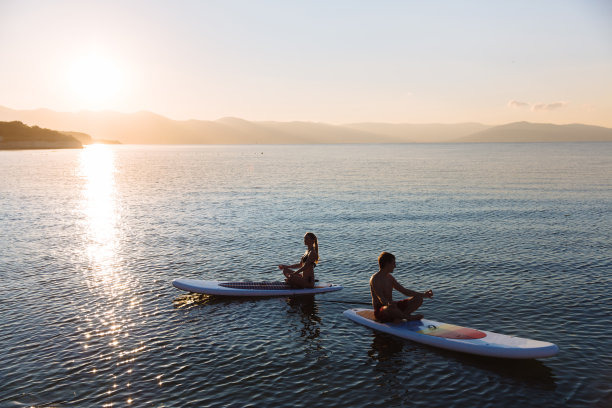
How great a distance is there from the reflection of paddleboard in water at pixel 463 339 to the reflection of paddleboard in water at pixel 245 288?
3.80 meters

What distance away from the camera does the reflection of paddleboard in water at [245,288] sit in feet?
68.3

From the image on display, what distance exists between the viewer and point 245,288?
2123 cm

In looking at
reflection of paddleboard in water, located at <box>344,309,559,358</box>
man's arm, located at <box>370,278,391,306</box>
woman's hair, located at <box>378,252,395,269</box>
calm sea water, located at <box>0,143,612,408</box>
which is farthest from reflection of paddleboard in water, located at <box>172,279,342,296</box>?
woman's hair, located at <box>378,252,395,269</box>

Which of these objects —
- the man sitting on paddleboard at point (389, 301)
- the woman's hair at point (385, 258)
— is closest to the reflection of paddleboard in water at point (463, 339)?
the man sitting on paddleboard at point (389, 301)

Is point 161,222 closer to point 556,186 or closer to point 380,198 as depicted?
point 380,198

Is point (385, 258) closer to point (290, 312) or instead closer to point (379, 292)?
point (379, 292)

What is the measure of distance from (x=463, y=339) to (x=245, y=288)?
10.2m

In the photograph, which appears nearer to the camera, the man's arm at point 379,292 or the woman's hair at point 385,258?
A: the woman's hair at point 385,258

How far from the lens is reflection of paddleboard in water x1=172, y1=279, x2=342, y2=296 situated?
20.8 m

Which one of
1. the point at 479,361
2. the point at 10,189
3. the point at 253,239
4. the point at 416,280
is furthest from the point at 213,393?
the point at 10,189

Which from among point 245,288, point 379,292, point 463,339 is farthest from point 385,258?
point 245,288

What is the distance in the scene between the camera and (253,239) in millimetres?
34250

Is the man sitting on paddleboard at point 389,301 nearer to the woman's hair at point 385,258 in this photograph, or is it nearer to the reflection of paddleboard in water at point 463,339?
the reflection of paddleboard in water at point 463,339

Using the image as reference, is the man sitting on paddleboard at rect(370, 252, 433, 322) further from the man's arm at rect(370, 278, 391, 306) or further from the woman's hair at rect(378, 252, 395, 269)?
the woman's hair at rect(378, 252, 395, 269)
